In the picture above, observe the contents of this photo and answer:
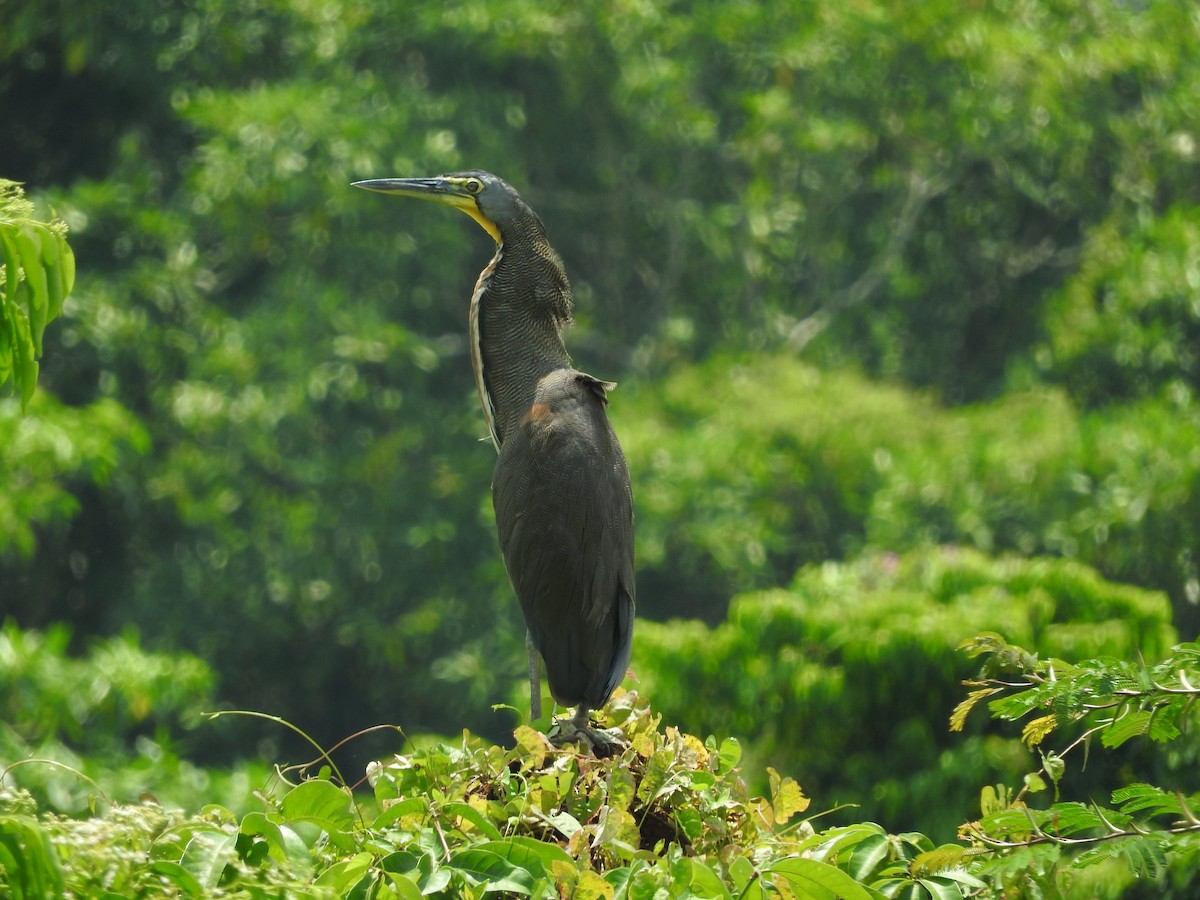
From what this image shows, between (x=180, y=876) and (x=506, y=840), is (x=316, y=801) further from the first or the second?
(x=180, y=876)

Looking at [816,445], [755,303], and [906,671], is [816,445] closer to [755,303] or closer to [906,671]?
[755,303]

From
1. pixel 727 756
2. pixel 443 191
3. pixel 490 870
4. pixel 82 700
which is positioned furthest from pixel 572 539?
pixel 82 700

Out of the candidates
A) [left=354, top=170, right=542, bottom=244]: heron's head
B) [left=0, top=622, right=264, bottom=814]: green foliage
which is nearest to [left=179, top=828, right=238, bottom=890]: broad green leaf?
[left=354, top=170, right=542, bottom=244]: heron's head

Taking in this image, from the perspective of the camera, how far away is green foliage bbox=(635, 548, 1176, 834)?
6.40 meters

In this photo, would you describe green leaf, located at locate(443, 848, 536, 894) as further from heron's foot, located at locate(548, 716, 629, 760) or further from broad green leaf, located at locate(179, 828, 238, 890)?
heron's foot, located at locate(548, 716, 629, 760)

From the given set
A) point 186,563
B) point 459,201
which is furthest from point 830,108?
point 459,201

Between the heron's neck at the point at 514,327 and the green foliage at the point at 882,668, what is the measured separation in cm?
285

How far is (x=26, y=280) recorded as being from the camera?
2.20m

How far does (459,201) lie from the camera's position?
3.98 meters

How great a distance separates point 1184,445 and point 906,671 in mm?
3709

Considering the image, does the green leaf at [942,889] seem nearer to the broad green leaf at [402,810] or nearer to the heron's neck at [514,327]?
the broad green leaf at [402,810]

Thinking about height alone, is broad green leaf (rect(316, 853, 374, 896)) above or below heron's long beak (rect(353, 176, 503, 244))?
below

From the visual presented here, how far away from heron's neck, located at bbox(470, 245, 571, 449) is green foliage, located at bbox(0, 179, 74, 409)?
5.38ft

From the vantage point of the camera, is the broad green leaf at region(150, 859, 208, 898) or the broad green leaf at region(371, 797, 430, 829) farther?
the broad green leaf at region(371, 797, 430, 829)
